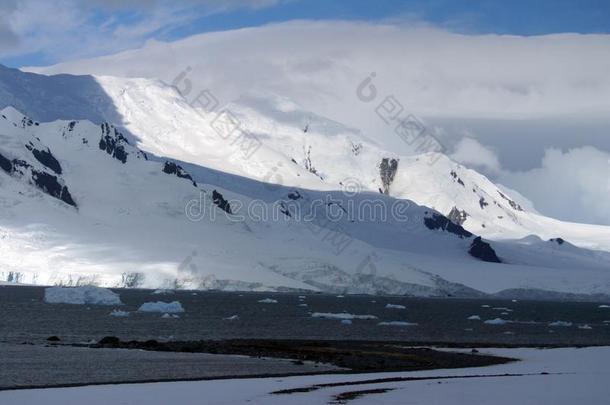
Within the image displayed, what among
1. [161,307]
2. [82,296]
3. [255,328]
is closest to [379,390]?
[255,328]

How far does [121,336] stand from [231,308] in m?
67.4

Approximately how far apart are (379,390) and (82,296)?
10957 cm

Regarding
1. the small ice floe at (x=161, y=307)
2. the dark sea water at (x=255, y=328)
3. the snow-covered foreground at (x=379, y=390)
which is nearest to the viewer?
the snow-covered foreground at (x=379, y=390)

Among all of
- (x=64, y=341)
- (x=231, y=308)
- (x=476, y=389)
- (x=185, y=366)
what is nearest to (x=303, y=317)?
(x=231, y=308)

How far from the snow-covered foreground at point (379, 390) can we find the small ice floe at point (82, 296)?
9581 centimetres

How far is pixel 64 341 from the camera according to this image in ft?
241

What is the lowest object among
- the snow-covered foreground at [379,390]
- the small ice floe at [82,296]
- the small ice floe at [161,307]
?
the snow-covered foreground at [379,390]

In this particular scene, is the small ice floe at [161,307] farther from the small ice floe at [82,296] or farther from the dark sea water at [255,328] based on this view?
the small ice floe at [82,296]

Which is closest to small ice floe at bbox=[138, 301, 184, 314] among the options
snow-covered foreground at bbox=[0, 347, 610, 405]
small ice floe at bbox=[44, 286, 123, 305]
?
small ice floe at bbox=[44, 286, 123, 305]

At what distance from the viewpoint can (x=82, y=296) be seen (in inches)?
A: 5886

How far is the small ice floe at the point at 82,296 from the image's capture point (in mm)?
145875

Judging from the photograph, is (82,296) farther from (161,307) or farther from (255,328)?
(255,328)

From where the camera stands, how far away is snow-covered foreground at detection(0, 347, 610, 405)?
4141cm

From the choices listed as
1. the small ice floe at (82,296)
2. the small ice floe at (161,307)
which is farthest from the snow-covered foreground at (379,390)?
the small ice floe at (82,296)
